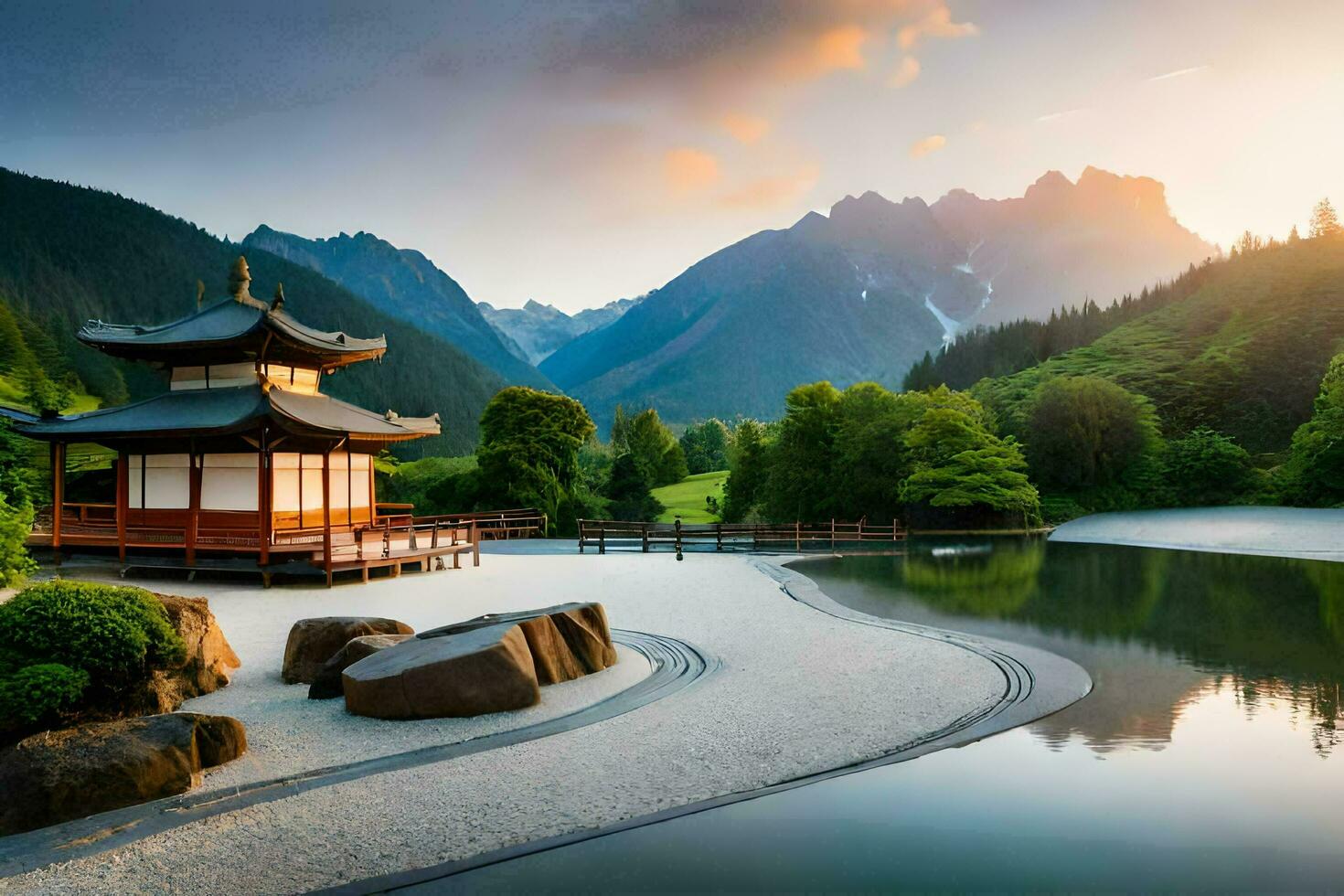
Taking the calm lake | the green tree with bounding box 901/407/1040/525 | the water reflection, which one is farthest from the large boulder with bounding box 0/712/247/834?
the green tree with bounding box 901/407/1040/525

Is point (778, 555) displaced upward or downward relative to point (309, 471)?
downward

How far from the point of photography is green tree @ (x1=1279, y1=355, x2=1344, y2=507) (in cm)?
3134

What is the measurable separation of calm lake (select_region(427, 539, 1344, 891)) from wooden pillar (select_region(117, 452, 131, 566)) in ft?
56.9

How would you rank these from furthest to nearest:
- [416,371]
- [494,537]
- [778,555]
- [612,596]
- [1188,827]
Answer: [416,371]
[494,537]
[778,555]
[612,596]
[1188,827]

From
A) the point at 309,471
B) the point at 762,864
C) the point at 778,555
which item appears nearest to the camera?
the point at 762,864

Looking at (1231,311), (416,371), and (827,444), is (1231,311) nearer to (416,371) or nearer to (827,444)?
(827,444)

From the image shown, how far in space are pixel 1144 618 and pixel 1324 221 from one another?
8132 centimetres

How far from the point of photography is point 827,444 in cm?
3853

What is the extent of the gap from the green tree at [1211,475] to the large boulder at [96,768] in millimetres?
40284

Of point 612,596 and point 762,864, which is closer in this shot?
point 762,864

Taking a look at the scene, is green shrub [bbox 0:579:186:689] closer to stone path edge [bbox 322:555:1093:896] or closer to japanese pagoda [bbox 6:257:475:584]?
stone path edge [bbox 322:555:1093:896]

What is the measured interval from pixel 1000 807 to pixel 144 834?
17.4 ft

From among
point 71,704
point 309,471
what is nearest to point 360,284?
point 309,471

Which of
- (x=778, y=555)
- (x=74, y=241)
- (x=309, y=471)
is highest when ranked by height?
(x=74, y=241)
